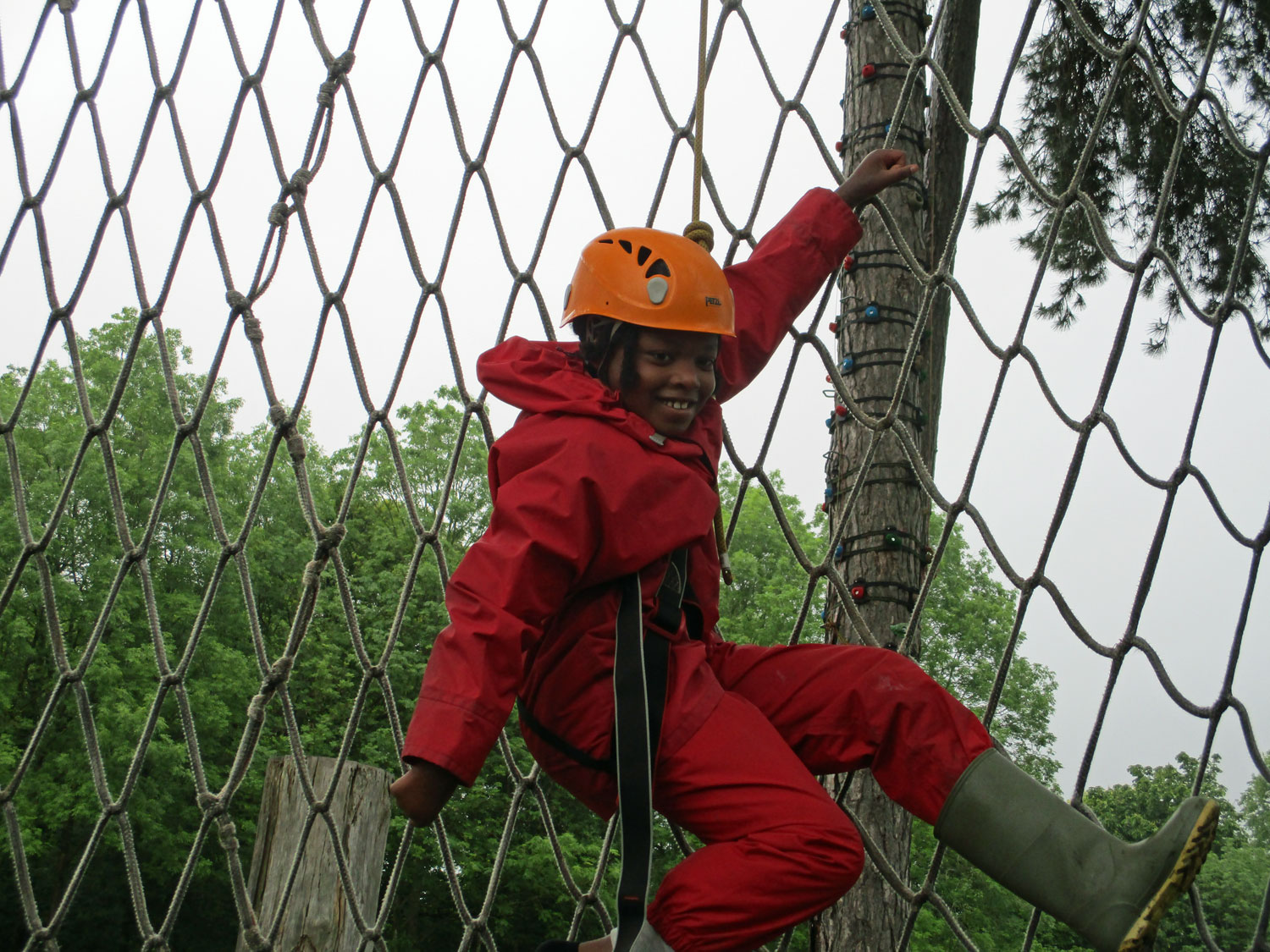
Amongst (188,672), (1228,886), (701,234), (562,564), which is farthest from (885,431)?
(1228,886)

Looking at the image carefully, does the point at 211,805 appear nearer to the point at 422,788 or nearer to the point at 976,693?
the point at 422,788

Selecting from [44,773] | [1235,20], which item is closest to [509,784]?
[44,773]

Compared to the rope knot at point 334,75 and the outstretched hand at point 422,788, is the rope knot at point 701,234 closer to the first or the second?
the outstretched hand at point 422,788

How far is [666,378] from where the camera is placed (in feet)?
5.02

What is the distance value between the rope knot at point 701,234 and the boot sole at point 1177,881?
1004 mm

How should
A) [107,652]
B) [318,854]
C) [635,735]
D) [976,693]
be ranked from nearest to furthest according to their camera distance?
1. [635,735]
2. [318,854]
3. [107,652]
4. [976,693]

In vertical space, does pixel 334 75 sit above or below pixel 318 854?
above

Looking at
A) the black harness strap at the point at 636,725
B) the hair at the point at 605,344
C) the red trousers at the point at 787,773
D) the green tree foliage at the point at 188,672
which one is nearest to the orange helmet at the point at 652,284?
the hair at the point at 605,344

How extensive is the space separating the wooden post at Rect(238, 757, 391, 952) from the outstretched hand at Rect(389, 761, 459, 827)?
1.10m

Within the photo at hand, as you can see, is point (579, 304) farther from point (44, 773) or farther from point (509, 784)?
point (509, 784)

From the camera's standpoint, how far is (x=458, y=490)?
42.2 feet

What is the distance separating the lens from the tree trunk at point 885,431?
2.14 m

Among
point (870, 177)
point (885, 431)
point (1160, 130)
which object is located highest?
point (1160, 130)

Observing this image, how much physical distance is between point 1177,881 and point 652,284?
0.92 m
